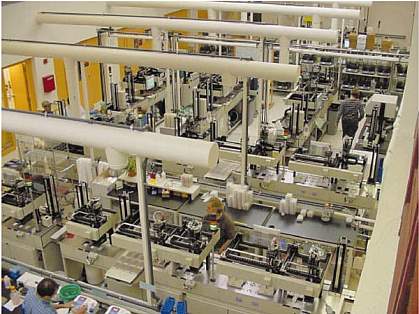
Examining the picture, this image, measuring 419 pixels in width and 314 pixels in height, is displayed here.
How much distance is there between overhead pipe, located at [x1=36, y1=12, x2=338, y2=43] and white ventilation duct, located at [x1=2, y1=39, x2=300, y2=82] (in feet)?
4.92

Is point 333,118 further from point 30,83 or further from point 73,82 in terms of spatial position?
point 30,83

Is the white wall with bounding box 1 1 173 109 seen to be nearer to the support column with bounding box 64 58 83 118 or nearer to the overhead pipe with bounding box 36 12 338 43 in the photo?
the overhead pipe with bounding box 36 12 338 43

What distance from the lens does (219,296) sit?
4.54 meters

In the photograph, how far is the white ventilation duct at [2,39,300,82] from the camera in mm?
4510

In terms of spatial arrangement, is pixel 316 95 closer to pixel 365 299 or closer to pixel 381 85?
pixel 381 85

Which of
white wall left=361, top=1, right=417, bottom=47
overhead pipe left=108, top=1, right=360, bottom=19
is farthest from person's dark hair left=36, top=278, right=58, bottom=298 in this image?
white wall left=361, top=1, right=417, bottom=47

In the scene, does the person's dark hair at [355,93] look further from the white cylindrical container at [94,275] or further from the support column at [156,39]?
the white cylindrical container at [94,275]

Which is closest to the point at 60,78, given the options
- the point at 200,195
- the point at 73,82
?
the point at 73,82

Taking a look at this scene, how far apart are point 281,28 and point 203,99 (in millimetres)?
2367

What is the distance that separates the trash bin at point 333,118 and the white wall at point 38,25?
16.2 ft

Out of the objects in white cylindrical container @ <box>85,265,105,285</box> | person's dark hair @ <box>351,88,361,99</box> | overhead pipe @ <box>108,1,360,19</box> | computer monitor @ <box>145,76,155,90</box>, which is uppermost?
overhead pipe @ <box>108,1,360,19</box>

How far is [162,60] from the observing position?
4984mm

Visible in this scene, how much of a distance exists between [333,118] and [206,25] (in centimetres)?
409

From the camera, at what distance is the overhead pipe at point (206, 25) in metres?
5.91
